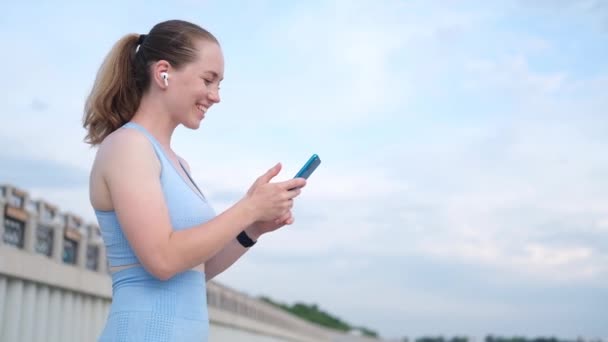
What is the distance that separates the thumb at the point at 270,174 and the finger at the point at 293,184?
1.5 inches

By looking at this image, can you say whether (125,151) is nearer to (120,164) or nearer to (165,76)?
(120,164)

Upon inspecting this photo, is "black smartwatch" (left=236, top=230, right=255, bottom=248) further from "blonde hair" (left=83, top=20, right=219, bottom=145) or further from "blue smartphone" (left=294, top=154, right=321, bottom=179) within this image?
"blonde hair" (left=83, top=20, right=219, bottom=145)

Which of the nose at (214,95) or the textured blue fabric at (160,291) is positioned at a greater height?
the nose at (214,95)

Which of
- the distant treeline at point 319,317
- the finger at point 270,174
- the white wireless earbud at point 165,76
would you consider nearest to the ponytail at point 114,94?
the white wireless earbud at point 165,76

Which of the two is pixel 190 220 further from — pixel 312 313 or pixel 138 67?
pixel 312 313

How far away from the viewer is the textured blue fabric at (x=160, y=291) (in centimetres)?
251

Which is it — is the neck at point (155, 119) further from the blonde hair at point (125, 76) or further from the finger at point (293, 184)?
the finger at point (293, 184)

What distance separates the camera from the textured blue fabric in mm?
2514

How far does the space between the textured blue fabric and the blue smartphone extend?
0.93 ft

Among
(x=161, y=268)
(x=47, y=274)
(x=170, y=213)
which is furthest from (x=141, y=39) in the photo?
(x=47, y=274)

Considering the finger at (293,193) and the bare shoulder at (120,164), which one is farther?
the finger at (293,193)

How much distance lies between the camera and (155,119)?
279cm

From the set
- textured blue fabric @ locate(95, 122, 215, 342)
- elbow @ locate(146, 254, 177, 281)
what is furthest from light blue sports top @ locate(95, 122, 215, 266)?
elbow @ locate(146, 254, 177, 281)

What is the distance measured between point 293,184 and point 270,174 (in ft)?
0.23
